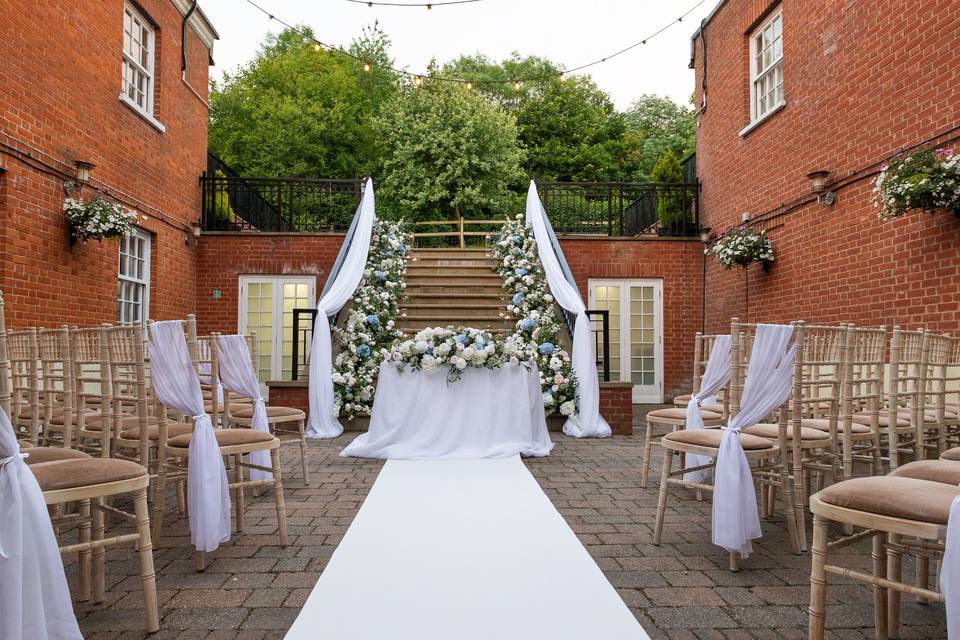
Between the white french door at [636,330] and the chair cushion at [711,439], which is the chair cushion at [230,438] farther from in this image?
the white french door at [636,330]

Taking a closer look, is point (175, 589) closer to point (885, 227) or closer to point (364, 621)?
point (364, 621)

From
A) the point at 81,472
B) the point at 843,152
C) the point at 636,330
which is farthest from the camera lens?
the point at 636,330

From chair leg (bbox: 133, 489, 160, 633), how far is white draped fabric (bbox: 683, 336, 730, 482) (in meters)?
2.74

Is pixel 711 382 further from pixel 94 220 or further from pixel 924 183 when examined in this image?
pixel 94 220

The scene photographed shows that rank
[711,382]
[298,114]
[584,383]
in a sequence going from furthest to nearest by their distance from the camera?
[298,114], [584,383], [711,382]

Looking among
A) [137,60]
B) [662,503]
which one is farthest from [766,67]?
[137,60]

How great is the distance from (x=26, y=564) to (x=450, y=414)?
3.90 metres

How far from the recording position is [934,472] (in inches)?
89.6

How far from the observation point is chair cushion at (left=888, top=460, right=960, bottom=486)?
7.29 feet

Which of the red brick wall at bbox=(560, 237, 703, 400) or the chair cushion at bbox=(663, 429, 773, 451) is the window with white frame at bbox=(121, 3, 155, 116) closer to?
the red brick wall at bbox=(560, 237, 703, 400)

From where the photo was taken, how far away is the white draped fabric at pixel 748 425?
9.66ft

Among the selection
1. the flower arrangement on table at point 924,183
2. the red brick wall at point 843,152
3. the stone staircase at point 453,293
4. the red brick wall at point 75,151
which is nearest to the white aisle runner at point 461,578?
the flower arrangement on table at point 924,183

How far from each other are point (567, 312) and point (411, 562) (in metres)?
5.54

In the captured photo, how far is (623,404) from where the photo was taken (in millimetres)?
7473
